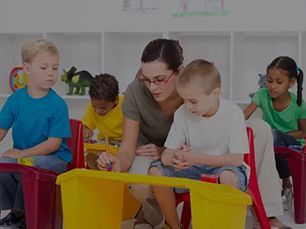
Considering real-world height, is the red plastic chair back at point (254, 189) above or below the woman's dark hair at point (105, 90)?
below

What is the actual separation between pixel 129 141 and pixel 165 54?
12.4 inches

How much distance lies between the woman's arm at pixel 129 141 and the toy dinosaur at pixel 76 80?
1.39 metres

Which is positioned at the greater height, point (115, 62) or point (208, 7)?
point (208, 7)

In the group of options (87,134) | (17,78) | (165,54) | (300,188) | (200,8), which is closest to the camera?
(165,54)

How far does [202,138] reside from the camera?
1.66m

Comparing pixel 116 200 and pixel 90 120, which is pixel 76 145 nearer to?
pixel 116 200

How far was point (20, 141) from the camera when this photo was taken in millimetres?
1930

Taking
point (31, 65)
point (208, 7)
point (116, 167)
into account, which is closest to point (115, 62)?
point (208, 7)

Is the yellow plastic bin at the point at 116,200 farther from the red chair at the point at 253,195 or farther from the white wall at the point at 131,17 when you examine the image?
the white wall at the point at 131,17

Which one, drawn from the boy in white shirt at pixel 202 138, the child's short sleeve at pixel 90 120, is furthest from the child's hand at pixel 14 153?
the child's short sleeve at pixel 90 120

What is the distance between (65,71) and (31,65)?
1307mm

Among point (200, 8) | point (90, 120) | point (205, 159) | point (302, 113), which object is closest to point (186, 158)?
point (205, 159)

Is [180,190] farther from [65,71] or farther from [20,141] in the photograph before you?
[65,71]

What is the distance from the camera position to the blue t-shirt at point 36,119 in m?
1.87
